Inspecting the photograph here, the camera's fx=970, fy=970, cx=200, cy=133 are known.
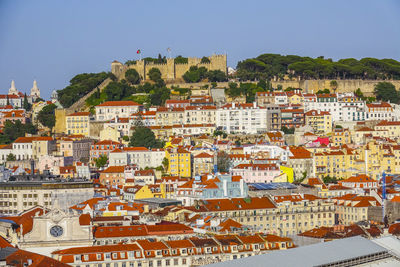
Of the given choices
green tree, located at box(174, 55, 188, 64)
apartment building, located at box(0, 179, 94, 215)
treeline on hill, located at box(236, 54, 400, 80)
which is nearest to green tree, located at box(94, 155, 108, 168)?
apartment building, located at box(0, 179, 94, 215)

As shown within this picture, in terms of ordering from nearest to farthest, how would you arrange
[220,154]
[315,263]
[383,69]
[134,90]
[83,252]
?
[315,263]
[83,252]
[220,154]
[134,90]
[383,69]

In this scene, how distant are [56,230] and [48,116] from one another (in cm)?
3270

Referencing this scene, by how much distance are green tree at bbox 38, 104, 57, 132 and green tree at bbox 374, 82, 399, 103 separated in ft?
68.1

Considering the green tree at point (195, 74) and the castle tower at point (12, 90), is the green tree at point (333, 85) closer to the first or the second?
the green tree at point (195, 74)

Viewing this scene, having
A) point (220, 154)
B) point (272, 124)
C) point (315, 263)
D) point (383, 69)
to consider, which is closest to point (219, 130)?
point (272, 124)

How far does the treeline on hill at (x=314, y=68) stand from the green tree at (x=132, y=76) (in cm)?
690

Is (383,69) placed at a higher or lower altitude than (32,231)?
higher

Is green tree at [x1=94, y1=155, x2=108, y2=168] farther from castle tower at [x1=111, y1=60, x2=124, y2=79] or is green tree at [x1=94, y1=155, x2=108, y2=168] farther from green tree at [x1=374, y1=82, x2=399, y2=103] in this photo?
green tree at [x1=374, y1=82, x2=399, y2=103]

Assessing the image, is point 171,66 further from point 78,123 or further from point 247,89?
point 78,123

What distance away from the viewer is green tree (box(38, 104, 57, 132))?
5959cm

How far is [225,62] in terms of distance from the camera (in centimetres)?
6694

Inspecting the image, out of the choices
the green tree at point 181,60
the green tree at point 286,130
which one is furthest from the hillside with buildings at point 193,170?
the green tree at point 181,60

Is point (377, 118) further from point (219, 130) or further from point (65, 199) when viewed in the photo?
point (65, 199)

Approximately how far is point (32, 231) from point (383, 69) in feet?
147
